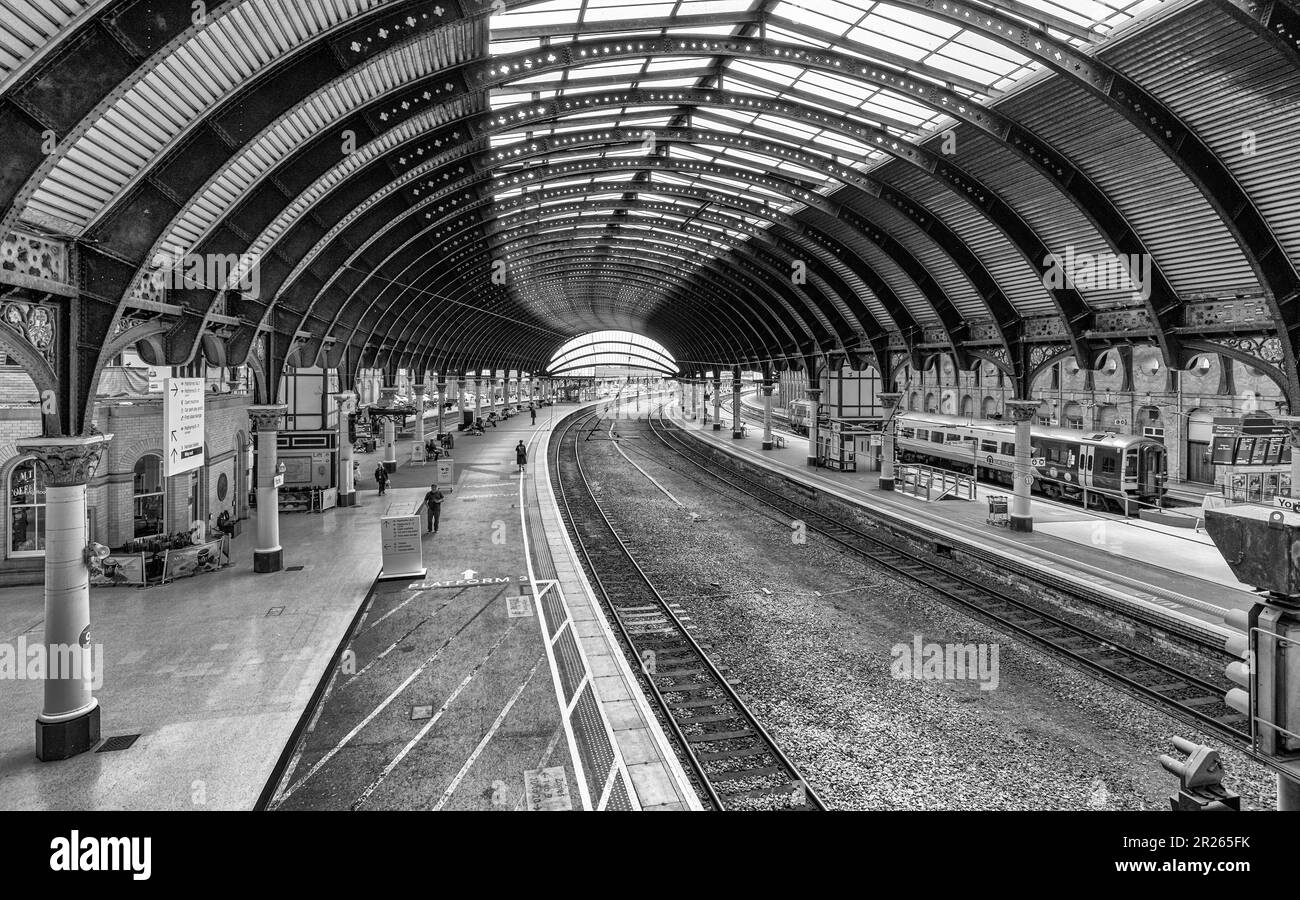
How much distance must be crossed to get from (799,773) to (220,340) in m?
15.5

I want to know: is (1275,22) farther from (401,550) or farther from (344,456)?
(344,456)

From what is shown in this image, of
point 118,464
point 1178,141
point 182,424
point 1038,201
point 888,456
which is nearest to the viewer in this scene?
point 182,424

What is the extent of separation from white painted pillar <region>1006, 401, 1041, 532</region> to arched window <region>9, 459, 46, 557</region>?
1027 inches

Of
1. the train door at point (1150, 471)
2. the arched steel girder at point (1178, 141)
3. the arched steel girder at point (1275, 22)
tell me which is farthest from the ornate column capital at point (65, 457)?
the train door at point (1150, 471)

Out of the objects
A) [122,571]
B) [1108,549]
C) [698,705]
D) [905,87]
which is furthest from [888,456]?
[122,571]

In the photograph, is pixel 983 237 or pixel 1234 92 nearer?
pixel 1234 92

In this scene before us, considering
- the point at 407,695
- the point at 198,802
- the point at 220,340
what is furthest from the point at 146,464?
the point at 198,802

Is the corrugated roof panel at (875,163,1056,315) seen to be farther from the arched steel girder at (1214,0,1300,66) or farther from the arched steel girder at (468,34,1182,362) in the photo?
the arched steel girder at (1214,0,1300,66)

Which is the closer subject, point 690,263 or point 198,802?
point 198,802

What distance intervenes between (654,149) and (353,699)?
21341 mm

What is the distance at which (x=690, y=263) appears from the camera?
41.7m

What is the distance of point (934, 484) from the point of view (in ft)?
108

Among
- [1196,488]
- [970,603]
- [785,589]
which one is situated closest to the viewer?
[970,603]

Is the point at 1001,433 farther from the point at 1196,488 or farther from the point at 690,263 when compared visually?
the point at 690,263
